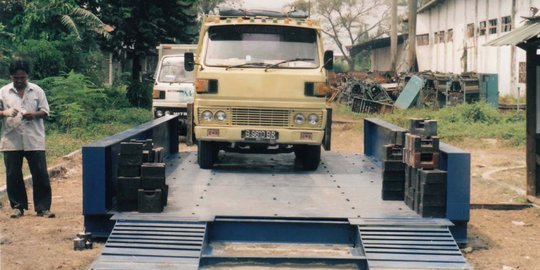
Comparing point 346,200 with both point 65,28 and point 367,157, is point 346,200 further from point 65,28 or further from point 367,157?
point 65,28

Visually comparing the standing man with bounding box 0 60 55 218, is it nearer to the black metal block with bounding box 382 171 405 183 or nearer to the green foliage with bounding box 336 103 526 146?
the black metal block with bounding box 382 171 405 183

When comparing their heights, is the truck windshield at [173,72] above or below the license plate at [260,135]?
above

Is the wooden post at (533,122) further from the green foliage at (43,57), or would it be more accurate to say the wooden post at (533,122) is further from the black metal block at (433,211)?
the green foliage at (43,57)

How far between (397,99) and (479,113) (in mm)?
5486

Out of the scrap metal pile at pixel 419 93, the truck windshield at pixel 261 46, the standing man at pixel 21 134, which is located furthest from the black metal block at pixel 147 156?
the scrap metal pile at pixel 419 93

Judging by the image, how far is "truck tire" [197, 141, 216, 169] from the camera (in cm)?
982

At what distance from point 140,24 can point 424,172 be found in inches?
817

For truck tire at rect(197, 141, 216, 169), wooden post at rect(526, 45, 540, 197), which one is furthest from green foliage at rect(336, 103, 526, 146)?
truck tire at rect(197, 141, 216, 169)

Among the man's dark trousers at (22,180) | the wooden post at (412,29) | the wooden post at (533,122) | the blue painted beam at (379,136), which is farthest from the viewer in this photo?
the wooden post at (412,29)

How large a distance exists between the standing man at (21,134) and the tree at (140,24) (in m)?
17.0

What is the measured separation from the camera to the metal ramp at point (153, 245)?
5.95 metres

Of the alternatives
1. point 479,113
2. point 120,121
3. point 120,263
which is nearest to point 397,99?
point 479,113

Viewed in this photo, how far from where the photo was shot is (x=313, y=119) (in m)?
9.65

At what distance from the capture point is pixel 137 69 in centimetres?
2786
